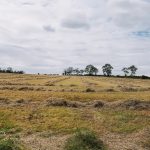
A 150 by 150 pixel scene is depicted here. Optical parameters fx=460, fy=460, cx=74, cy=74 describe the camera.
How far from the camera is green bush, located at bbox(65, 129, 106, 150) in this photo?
24.5 metres

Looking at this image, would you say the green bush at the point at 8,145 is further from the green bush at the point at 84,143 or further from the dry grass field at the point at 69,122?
the green bush at the point at 84,143

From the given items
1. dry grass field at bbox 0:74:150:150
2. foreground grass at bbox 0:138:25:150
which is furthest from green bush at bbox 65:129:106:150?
foreground grass at bbox 0:138:25:150

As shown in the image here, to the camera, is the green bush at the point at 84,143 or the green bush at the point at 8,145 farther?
the green bush at the point at 84,143

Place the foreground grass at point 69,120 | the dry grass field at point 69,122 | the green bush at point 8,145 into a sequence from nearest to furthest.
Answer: the green bush at point 8,145 → the dry grass field at point 69,122 → the foreground grass at point 69,120

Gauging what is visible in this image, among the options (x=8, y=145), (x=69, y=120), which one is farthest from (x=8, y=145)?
(x=69, y=120)

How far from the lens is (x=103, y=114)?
38844 millimetres

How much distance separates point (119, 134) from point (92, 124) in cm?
373

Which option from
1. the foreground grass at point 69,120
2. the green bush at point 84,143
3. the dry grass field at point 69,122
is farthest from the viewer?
the foreground grass at point 69,120

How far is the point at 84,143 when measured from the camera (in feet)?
81.4

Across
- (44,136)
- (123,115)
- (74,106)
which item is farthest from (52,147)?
(74,106)

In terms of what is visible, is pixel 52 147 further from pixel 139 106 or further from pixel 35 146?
pixel 139 106

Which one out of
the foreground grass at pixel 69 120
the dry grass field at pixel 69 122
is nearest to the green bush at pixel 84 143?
the dry grass field at pixel 69 122

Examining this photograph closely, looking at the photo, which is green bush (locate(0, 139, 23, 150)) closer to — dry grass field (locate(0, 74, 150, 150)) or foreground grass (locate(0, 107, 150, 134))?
dry grass field (locate(0, 74, 150, 150))

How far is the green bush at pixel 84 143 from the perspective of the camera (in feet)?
80.5
